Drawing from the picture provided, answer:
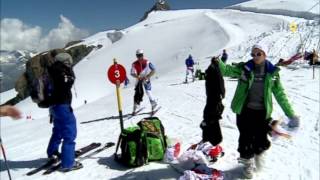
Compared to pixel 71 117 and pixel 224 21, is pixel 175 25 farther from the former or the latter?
pixel 71 117

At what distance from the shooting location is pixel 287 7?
71125mm

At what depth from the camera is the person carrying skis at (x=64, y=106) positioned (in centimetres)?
728

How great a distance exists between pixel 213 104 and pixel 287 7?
2705 inches

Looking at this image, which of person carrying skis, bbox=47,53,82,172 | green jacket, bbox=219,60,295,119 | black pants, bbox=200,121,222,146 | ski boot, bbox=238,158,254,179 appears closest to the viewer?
green jacket, bbox=219,60,295,119

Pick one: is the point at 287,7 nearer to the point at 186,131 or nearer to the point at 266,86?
the point at 186,131

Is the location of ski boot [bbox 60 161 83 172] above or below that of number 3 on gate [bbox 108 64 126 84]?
below

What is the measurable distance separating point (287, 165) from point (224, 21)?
230 ft

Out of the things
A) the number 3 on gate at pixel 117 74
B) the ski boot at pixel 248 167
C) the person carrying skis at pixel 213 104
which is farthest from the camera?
A: the number 3 on gate at pixel 117 74

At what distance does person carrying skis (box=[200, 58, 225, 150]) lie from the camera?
7605mm

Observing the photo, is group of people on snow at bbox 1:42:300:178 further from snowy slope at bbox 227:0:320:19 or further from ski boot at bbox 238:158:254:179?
snowy slope at bbox 227:0:320:19

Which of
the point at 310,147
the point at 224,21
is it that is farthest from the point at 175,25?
the point at 310,147

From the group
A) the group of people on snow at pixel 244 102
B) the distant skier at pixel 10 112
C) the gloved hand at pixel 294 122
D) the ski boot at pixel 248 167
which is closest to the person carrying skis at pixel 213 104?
the group of people on snow at pixel 244 102

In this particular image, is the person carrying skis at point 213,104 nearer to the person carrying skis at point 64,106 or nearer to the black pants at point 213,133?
the black pants at point 213,133

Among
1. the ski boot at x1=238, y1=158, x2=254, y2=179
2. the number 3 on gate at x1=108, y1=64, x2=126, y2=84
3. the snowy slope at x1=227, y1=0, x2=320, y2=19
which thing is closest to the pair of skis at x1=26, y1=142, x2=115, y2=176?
the number 3 on gate at x1=108, y1=64, x2=126, y2=84
